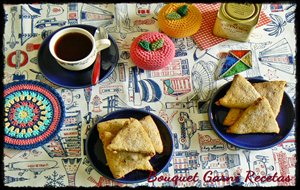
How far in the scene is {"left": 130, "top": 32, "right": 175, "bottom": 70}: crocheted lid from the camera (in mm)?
1045

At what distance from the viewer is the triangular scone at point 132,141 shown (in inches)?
37.1

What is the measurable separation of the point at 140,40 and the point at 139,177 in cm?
34

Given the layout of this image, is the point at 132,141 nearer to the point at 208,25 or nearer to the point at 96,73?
the point at 96,73

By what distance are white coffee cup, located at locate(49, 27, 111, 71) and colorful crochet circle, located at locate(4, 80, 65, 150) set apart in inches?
3.4

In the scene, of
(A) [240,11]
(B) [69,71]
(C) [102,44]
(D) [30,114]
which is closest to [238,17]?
(A) [240,11]

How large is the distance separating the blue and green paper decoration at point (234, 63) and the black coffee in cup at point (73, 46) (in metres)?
0.34

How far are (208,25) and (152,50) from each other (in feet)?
0.61

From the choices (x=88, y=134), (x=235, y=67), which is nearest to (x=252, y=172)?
(x=235, y=67)

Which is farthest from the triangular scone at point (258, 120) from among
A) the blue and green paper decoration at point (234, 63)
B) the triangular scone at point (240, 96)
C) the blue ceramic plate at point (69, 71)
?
the blue ceramic plate at point (69, 71)

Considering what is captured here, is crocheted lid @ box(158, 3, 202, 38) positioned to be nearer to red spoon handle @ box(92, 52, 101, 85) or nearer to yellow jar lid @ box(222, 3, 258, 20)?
yellow jar lid @ box(222, 3, 258, 20)

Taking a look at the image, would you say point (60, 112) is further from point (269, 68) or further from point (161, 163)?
point (269, 68)

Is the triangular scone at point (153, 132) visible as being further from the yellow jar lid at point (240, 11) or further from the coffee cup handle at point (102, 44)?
the yellow jar lid at point (240, 11)

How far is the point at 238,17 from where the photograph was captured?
104cm

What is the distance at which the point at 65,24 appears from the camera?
1137 mm
